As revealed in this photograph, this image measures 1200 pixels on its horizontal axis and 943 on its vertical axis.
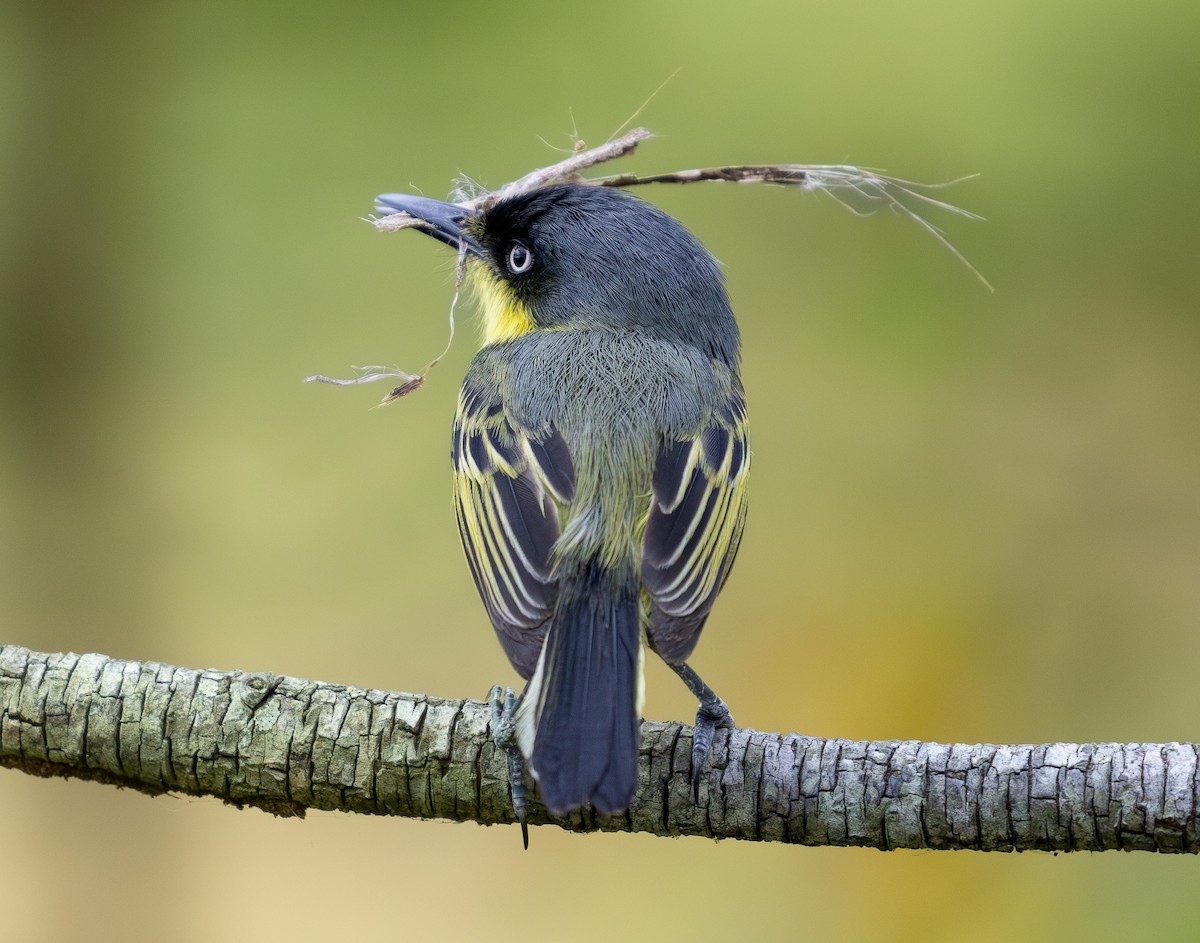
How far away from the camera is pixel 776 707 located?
4.41m

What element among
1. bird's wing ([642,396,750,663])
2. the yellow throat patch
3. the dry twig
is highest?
the dry twig

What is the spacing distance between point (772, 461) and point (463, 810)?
8.45 feet

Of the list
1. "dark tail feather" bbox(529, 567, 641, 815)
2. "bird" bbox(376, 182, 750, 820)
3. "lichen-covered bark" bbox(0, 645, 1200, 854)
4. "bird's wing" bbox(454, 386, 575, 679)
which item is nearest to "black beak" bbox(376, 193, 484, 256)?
"bird" bbox(376, 182, 750, 820)

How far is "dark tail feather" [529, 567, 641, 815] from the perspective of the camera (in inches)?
83.1

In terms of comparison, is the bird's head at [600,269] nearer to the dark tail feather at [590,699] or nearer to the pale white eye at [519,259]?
the pale white eye at [519,259]

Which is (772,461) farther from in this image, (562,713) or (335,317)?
(562,713)

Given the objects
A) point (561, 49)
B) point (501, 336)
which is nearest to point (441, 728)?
point (501, 336)

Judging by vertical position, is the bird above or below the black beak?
below

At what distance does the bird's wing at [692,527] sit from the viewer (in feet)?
8.50

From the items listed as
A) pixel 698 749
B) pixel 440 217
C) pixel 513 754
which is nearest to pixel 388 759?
pixel 513 754

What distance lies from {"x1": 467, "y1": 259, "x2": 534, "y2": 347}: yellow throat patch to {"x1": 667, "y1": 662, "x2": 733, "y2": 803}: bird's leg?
1.15m

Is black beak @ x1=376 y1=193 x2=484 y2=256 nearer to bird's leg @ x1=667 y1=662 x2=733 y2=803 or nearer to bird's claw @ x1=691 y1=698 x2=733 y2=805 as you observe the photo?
bird's leg @ x1=667 y1=662 x2=733 y2=803

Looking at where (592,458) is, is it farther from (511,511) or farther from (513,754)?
(513,754)

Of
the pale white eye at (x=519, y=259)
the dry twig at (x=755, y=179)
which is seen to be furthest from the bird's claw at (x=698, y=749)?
the pale white eye at (x=519, y=259)
